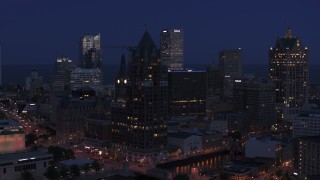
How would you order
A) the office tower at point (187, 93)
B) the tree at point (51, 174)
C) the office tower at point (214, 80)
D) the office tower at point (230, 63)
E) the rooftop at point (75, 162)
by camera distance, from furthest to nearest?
the office tower at point (230, 63), the office tower at point (214, 80), the office tower at point (187, 93), the rooftop at point (75, 162), the tree at point (51, 174)

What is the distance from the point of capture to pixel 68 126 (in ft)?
217

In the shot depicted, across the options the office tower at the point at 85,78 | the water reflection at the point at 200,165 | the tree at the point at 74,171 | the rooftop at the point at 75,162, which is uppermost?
the office tower at the point at 85,78

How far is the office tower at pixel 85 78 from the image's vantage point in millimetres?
123812

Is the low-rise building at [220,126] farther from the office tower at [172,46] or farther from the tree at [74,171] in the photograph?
the office tower at [172,46]

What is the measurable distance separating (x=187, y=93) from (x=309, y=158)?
4280cm

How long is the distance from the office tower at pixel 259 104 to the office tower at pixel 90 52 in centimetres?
6957

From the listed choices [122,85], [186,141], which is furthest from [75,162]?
[122,85]

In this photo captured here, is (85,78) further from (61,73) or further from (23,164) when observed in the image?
(23,164)

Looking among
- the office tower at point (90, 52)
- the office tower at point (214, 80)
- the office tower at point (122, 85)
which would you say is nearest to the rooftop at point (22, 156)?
the office tower at point (122, 85)

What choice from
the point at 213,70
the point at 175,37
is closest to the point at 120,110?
the point at 213,70

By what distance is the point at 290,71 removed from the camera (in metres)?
89.3

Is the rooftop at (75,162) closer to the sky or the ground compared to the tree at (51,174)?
closer to the sky

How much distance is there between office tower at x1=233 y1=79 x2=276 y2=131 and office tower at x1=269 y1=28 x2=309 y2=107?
10.3 m

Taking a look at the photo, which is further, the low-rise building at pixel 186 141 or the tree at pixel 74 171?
the low-rise building at pixel 186 141
